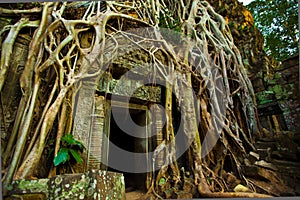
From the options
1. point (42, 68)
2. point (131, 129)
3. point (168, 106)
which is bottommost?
A: point (131, 129)

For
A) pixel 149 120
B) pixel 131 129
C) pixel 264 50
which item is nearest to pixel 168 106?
pixel 149 120

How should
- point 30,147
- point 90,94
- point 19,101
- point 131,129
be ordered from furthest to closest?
point 131,129 → point 90,94 → point 19,101 → point 30,147

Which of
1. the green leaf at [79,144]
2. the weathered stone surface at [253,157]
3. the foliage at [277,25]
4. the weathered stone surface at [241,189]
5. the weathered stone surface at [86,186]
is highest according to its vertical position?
the foliage at [277,25]

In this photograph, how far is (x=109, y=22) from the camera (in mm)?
2912

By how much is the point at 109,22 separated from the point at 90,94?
3.94 feet

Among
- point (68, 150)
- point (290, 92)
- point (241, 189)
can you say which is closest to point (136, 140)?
point (68, 150)

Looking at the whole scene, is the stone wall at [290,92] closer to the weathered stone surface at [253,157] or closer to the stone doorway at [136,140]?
the weathered stone surface at [253,157]

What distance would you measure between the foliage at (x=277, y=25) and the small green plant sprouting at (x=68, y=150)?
3.30 metres

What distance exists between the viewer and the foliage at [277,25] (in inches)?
124

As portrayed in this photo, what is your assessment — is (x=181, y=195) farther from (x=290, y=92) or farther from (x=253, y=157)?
(x=290, y=92)

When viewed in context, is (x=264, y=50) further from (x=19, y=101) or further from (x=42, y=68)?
(x=19, y=101)

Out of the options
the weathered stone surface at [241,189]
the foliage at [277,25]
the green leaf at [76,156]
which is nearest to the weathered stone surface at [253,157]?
the weathered stone surface at [241,189]

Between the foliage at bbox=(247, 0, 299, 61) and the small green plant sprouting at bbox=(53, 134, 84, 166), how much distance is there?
3.30 meters

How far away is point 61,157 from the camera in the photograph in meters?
1.86
